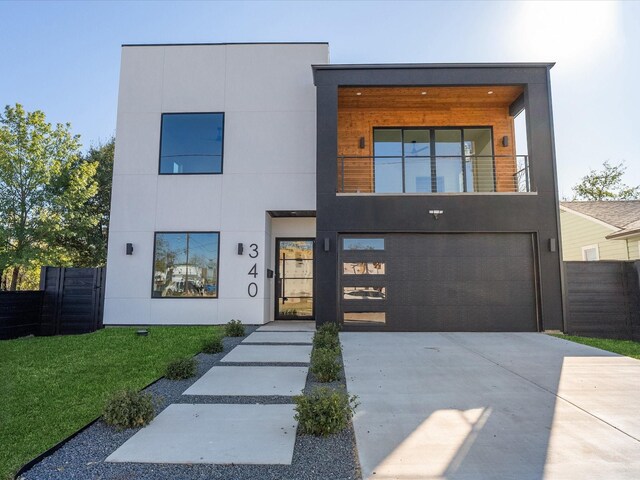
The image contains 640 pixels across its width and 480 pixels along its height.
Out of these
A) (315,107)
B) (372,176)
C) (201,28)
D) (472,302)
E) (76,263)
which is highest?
(201,28)

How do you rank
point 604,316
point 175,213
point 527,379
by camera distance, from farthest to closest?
point 175,213 < point 604,316 < point 527,379

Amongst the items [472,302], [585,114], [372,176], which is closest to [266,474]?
[472,302]

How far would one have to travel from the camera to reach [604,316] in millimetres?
7871

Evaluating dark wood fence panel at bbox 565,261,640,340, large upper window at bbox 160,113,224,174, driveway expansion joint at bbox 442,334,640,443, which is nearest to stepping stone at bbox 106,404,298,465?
driveway expansion joint at bbox 442,334,640,443

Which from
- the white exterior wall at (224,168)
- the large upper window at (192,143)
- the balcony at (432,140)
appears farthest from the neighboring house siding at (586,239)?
the large upper window at (192,143)

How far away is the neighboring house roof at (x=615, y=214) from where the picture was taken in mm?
11116

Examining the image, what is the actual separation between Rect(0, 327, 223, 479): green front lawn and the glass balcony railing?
4946 mm

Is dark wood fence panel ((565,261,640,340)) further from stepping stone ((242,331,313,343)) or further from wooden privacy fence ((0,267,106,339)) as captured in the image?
wooden privacy fence ((0,267,106,339))

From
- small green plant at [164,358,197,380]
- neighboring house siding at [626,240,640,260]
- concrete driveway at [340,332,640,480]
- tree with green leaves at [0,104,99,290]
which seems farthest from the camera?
tree with green leaves at [0,104,99,290]

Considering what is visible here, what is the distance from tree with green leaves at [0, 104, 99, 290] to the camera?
10953 mm

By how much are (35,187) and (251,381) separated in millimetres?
11068

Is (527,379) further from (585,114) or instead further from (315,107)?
(585,114)

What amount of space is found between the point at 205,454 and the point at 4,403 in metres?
2.49

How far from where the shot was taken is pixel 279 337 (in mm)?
7328
